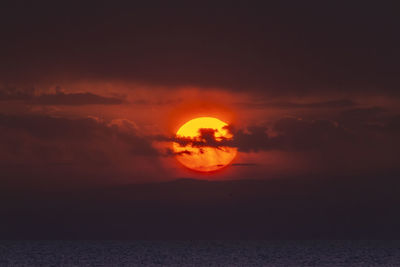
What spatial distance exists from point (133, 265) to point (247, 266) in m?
18.1

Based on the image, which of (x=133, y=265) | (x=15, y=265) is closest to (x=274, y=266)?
(x=133, y=265)

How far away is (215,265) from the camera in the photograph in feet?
358

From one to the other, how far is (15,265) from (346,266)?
51.6 metres

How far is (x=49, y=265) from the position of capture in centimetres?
11094

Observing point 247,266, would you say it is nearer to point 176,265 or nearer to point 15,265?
point 176,265

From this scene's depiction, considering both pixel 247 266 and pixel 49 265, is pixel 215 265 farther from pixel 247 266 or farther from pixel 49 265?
pixel 49 265

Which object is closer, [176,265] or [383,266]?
[383,266]

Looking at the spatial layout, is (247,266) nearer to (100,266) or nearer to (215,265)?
(215,265)

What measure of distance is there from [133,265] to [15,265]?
18279 millimetres

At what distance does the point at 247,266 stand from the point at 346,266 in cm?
1547

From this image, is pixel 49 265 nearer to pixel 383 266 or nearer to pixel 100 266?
pixel 100 266

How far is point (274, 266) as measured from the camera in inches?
4360

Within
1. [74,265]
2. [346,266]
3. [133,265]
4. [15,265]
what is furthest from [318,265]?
[15,265]

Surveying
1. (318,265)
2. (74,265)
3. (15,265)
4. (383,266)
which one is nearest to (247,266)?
(318,265)
